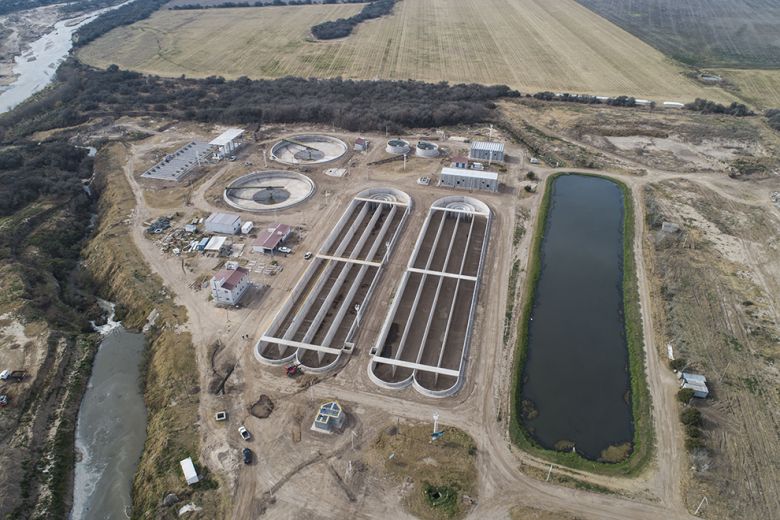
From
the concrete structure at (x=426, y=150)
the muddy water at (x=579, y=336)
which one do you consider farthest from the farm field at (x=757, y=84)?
the concrete structure at (x=426, y=150)

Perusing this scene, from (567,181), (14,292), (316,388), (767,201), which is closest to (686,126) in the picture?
(767,201)

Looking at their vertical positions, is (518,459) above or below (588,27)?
below

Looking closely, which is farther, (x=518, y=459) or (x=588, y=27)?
(x=588, y=27)

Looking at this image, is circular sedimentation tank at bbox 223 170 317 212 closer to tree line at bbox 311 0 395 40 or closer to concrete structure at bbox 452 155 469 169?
concrete structure at bbox 452 155 469 169

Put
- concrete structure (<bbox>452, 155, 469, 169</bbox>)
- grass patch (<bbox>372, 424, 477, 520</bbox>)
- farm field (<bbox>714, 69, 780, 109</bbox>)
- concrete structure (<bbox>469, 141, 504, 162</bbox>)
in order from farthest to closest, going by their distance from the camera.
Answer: farm field (<bbox>714, 69, 780, 109</bbox>)
concrete structure (<bbox>469, 141, 504, 162</bbox>)
concrete structure (<bbox>452, 155, 469, 169</bbox>)
grass patch (<bbox>372, 424, 477, 520</bbox>)

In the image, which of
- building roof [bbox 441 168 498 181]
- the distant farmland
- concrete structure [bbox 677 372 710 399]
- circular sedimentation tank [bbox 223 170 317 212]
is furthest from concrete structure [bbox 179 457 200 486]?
the distant farmland

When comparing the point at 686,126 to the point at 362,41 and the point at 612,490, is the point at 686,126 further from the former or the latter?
the point at 362,41

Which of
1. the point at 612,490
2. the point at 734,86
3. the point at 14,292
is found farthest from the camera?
the point at 734,86
